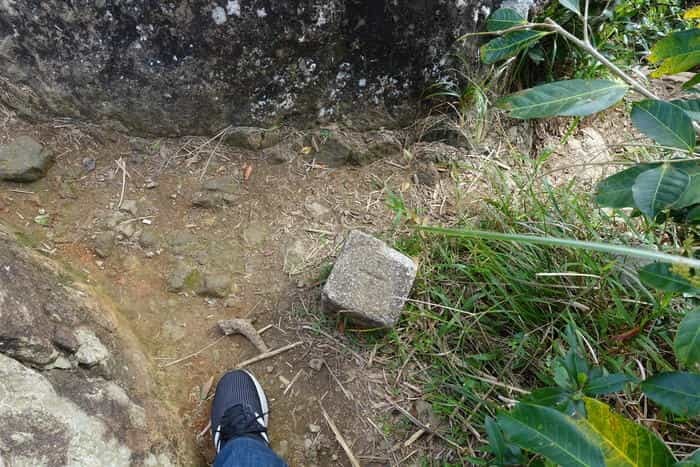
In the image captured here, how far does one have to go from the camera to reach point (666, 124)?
0.94 meters

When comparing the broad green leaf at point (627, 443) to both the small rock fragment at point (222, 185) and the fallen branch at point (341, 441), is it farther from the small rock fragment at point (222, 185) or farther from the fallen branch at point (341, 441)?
the small rock fragment at point (222, 185)

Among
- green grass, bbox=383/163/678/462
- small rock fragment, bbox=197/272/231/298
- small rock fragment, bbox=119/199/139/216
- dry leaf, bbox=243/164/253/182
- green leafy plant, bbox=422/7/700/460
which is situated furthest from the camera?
dry leaf, bbox=243/164/253/182

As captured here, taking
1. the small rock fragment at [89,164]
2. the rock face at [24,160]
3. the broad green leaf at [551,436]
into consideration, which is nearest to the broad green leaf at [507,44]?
the broad green leaf at [551,436]

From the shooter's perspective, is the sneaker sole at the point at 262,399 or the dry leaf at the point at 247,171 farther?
the dry leaf at the point at 247,171

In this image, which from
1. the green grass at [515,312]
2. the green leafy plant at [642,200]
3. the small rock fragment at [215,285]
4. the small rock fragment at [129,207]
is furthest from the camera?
the small rock fragment at [129,207]

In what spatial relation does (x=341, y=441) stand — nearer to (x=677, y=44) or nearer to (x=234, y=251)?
(x=234, y=251)

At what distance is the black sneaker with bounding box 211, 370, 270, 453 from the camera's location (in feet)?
5.23

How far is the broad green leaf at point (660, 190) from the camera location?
87 cm

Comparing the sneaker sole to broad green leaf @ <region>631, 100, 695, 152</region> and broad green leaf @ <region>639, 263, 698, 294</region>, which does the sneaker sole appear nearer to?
broad green leaf @ <region>639, 263, 698, 294</region>

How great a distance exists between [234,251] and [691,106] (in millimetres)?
1558

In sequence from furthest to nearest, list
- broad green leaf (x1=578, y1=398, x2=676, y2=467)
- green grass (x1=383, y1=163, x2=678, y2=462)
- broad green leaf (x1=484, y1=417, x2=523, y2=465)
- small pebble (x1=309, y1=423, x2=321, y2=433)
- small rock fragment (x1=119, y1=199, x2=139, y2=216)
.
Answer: small rock fragment (x1=119, y1=199, x2=139, y2=216), small pebble (x1=309, y1=423, x2=321, y2=433), green grass (x1=383, y1=163, x2=678, y2=462), broad green leaf (x1=484, y1=417, x2=523, y2=465), broad green leaf (x1=578, y1=398, x2=676, y2=467)

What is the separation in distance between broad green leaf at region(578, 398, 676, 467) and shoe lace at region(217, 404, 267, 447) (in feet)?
4.07

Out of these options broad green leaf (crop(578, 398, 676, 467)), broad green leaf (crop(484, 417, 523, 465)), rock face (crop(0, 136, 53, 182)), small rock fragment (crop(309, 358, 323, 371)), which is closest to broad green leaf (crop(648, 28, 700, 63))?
broad green leaf (crop(578, 398, 676, 467))

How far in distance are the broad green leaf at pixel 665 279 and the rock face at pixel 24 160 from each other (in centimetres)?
213
